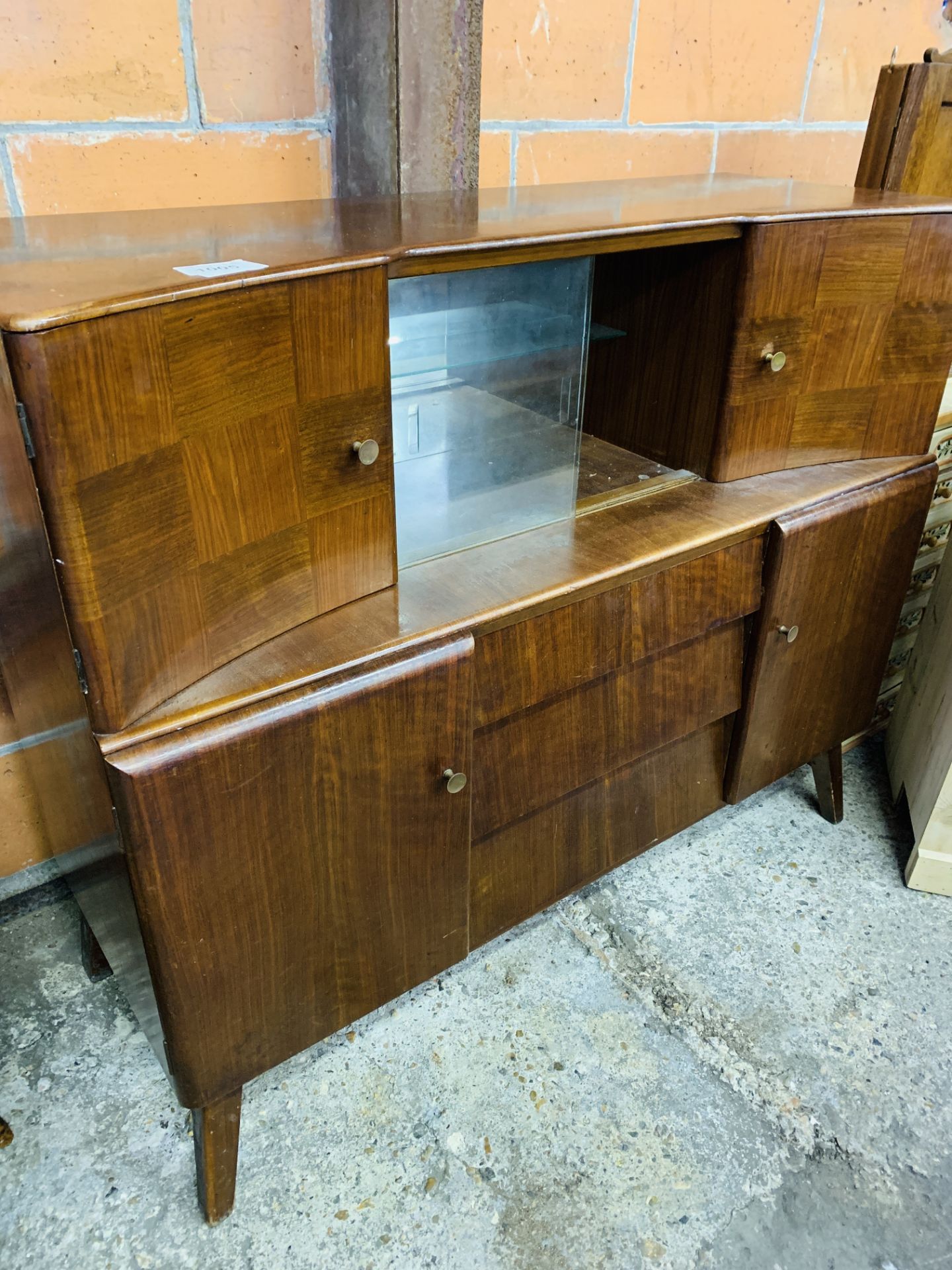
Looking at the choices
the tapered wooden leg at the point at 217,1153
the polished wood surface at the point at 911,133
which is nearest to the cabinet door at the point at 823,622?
the polished wood surface at the point at 911,133

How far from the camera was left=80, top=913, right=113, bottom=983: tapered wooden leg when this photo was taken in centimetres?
136

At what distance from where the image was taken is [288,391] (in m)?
Answer: 0.82

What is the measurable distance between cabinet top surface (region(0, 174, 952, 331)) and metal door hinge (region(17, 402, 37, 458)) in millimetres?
60

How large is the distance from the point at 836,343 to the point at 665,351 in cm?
23

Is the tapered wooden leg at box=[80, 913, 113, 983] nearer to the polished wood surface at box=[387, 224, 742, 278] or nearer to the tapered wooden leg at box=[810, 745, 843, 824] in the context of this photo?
the polished wood surface at box=[387, 224, 742, 278]

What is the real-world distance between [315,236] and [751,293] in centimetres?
57

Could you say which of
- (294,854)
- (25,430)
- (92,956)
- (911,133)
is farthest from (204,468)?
(911,133)

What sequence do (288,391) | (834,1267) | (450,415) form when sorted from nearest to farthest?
(288,391) < (834,1267) < (450,415)

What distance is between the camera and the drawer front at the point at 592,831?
3.91 feet

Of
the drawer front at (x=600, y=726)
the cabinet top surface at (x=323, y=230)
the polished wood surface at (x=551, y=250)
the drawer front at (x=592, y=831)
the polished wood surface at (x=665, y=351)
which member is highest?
the cabinet top surface at (x=323, y=230)

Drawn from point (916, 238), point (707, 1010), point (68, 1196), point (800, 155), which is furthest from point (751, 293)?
point (68, 1196)

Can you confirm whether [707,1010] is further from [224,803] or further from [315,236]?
[315,236]

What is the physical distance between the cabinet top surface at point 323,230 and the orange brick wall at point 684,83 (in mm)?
160

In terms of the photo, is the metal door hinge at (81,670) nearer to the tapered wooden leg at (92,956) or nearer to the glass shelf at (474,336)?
the glass shelf at (474,336)
